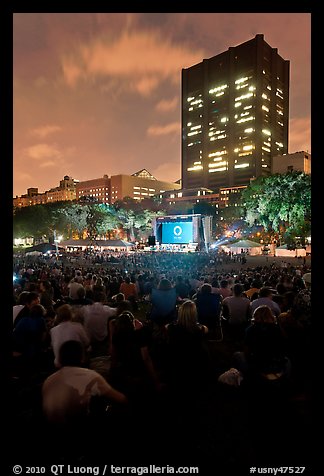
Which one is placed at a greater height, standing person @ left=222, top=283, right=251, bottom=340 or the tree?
the tree

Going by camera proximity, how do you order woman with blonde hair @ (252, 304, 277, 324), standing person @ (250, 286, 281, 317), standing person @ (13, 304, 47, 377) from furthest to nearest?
standing person @ (250, 286, 281, 317), standing person @ (13, 304, 47, 377), woman with blonde hair @ (252, 304, 277, 324)

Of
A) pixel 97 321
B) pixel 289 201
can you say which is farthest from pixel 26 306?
pixel 289 201

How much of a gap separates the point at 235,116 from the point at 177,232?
384 feet

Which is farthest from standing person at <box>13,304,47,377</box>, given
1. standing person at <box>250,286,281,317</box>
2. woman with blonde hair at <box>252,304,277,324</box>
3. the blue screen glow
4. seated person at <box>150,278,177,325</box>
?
the blue screen glow

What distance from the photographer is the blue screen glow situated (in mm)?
41531

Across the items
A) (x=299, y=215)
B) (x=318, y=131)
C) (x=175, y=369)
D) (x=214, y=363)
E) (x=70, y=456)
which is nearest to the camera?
(x=70, y=456)

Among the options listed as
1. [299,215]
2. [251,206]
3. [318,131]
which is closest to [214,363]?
[318,131]

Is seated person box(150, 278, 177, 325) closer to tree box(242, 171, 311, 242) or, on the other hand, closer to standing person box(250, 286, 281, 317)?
standing person box(250, 286, 281, 317)

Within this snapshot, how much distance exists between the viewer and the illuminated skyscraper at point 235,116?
5256 inches

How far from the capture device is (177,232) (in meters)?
42.5

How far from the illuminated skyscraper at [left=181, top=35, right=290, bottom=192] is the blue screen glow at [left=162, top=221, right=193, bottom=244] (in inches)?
3652

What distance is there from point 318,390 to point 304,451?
2.15 feet
